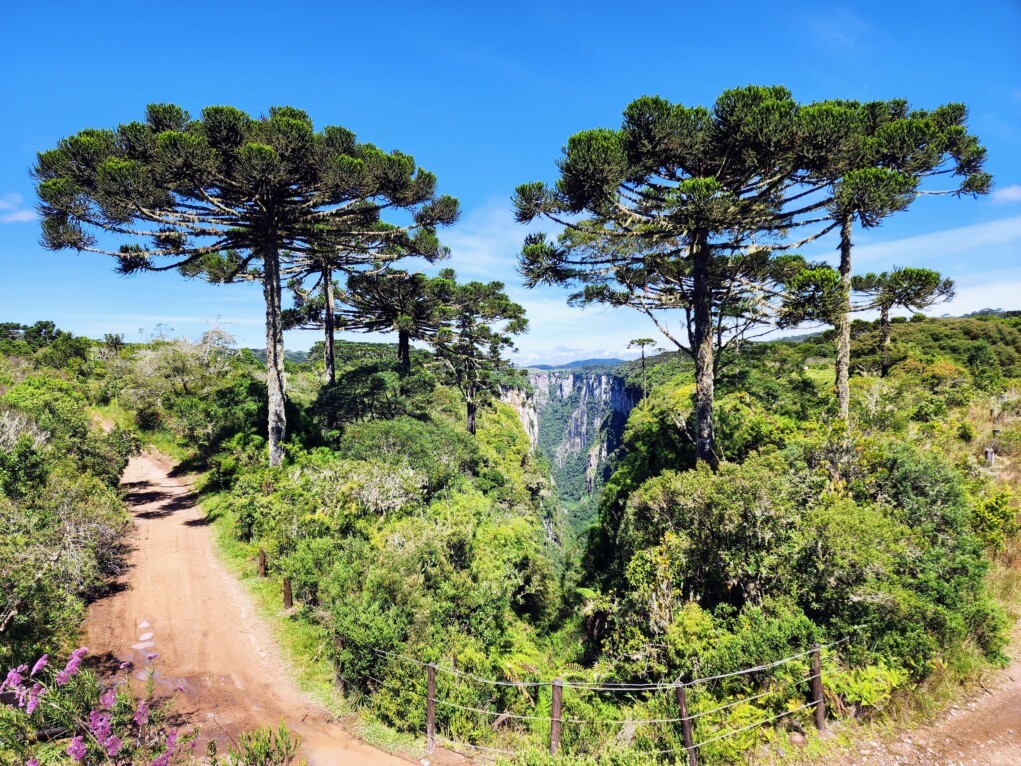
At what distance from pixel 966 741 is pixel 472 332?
2603 cm

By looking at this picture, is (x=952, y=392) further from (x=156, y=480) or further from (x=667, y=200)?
(x=156, y=480)

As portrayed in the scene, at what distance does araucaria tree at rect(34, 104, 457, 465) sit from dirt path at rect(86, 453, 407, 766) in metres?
4.69

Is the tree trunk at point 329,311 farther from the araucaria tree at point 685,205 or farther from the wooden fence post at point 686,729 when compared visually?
the wooden fence post at point 686,729

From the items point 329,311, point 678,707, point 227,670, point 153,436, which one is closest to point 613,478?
point 678,707

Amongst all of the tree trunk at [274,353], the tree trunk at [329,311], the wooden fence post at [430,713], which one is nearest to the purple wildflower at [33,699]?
the wooden fence post at [430,713]

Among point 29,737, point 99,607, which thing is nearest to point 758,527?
point 29,737

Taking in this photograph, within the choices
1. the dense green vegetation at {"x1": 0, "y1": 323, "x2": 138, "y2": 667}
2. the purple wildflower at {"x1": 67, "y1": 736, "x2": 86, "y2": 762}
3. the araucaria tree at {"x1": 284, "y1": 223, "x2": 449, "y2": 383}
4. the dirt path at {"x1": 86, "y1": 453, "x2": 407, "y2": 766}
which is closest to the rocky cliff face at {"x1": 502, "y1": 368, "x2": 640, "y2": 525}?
the araucaria tree at {"x1": 284, "y1": 223, "x2": 449, "y2": 383}

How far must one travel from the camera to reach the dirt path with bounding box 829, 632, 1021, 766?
188 inches

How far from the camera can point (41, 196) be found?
480 inches

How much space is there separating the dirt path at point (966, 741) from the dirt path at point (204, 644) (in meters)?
5.50

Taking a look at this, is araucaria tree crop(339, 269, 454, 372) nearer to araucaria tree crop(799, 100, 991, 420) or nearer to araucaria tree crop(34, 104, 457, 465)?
araucaria tree crop(34, 104, 457, 465)

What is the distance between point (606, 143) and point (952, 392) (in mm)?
19286

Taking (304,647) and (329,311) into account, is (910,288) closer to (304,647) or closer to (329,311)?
(304,647)

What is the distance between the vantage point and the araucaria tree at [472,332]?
25089mm
